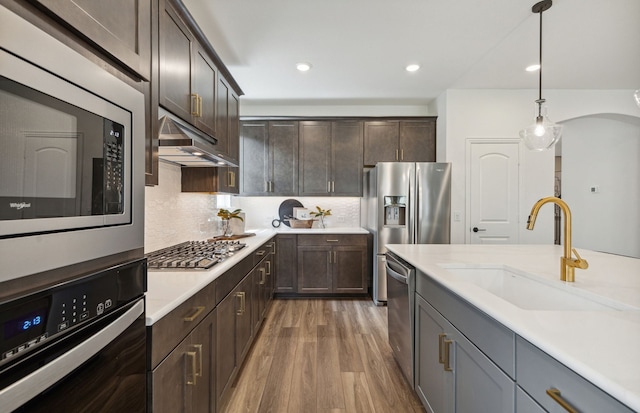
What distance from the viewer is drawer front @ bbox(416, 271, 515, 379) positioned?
0.92 meters

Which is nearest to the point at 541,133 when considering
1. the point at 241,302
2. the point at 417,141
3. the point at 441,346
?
the point at 417,141

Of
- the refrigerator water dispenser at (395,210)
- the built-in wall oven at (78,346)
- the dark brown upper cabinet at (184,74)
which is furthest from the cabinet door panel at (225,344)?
the refrigerator water dispenser at (395,210)

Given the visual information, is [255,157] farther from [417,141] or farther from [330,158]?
[417,141]

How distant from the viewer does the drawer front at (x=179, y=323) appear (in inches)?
39.0

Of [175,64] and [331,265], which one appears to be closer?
[175,64]

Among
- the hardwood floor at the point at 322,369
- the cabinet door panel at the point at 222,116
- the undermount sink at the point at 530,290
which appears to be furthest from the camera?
the cabinet door panel at the point at 222,116

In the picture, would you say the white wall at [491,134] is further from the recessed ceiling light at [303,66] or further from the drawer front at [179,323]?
the drawer front at [179,323]

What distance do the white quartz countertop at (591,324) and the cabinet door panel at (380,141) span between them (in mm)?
2594

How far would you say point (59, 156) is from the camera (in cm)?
60

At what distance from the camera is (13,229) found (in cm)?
50

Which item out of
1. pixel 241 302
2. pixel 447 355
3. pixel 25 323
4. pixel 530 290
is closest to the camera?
pixel 25 323

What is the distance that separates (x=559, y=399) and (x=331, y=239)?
3.19 metres

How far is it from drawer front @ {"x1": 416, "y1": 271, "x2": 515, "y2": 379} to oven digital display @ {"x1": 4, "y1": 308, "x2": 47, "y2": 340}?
3.86ft

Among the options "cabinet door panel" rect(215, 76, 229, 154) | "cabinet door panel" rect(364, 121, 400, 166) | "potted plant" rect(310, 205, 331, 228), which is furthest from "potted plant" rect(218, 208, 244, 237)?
"cabinet door panel" rect(364, 121, 400, 166)
